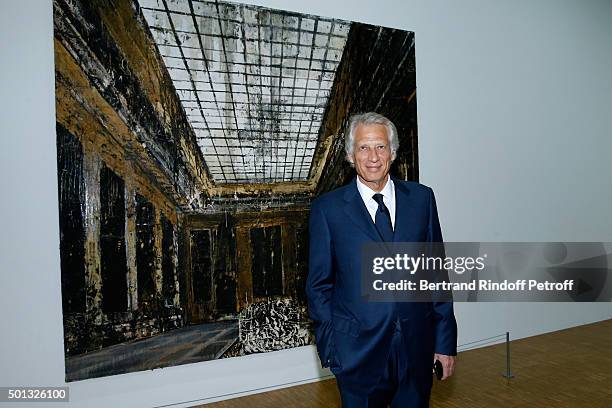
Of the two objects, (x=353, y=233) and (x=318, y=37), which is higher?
(x=318, y=37)

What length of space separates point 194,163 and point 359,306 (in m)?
1.74

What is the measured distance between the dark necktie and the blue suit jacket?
3cm

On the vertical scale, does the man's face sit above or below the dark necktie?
above

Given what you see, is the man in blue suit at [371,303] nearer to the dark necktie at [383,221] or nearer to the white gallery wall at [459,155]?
the dark necktie at [383,221]

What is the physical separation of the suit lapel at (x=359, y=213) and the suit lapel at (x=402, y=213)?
8 centimetres

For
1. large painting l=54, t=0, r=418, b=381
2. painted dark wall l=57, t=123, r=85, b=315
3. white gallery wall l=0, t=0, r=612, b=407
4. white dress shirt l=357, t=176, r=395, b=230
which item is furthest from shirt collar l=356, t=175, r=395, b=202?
white gallery wall l=0, t=0, r=612, b=407

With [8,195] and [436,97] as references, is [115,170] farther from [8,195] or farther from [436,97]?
[436,97]

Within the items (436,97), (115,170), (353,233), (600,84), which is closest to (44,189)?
(115,170)

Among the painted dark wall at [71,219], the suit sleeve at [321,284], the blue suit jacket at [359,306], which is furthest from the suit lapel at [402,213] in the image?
the painted dark wall at [71,219]

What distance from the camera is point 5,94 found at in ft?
8.57

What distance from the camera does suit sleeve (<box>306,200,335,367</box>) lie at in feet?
5.94

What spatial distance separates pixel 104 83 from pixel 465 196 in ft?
9.84

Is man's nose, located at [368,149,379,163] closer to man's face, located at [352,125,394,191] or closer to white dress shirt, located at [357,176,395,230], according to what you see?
man's face, located at [352,125,394,191]

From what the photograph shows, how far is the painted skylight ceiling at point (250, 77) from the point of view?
3031 mm
